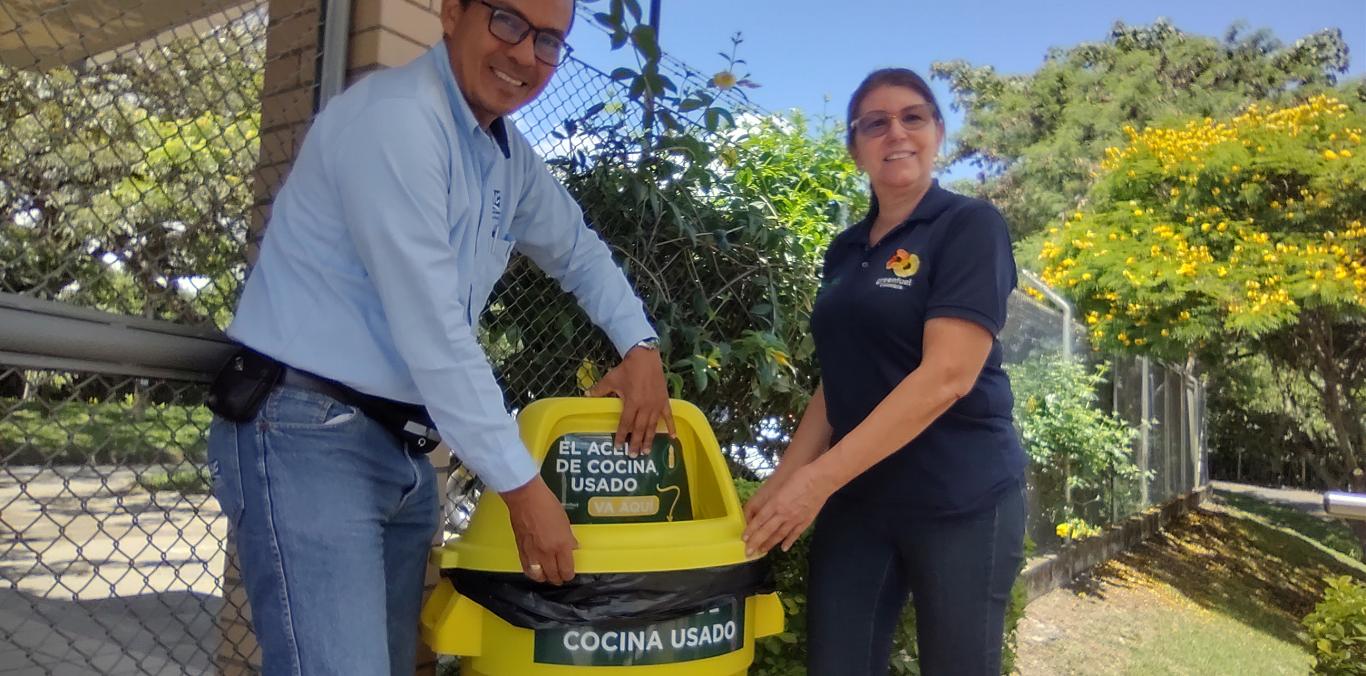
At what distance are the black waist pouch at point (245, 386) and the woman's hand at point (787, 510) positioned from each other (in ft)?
2.71

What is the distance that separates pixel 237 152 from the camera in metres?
2.03

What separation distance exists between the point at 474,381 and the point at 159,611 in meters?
3.64

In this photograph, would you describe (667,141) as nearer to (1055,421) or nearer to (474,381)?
(474,381)

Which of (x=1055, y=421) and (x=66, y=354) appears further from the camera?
(x=1055, y=421)

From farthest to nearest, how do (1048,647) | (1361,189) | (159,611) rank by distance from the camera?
(1361,189) → (1048,647) → (159,611)

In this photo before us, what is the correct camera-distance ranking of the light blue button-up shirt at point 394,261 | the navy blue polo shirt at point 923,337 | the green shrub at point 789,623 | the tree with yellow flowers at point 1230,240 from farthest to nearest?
the tree with yellow flowers at point 1230,240 < the green shrub at point 789,623 < the navy blue polo shirt at point 923,337 < the light blue button-up shirt at point 394,261

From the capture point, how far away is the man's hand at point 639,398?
1.88 m

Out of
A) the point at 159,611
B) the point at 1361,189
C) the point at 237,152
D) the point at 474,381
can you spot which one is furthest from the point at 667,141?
the point at 1361,189

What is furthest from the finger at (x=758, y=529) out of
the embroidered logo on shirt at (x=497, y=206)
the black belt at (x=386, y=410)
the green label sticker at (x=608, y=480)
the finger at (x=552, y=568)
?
the embroidered logo on shirt at (x=497, y=206)

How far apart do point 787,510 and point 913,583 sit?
38 centimetres

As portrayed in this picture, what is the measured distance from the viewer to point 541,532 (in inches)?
57.2

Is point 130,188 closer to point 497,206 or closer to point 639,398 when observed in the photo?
point 497,206

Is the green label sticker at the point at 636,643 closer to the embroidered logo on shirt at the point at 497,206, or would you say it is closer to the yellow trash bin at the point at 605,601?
the yellow trash bin at the point at 605,601

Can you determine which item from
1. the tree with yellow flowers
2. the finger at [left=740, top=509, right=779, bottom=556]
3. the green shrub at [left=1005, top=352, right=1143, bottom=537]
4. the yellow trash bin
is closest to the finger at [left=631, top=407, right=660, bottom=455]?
the yellow trash bin
